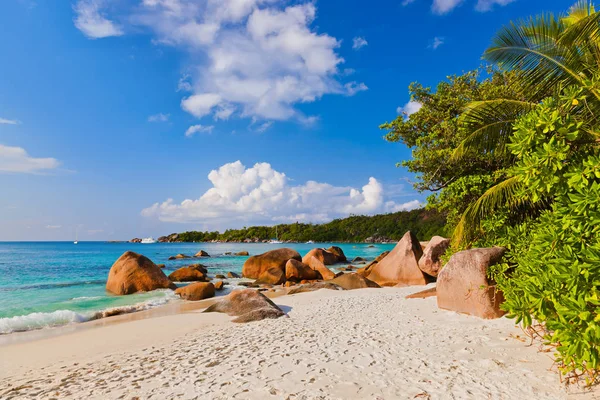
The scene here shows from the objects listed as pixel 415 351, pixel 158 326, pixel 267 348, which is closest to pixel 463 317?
pixel 415 351

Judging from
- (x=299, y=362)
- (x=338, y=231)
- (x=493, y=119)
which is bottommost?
(x=299, y=362)

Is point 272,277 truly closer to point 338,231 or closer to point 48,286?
point 48,286

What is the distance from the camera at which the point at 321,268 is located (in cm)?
2242

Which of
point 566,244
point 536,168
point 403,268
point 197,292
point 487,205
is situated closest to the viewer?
point 566,244

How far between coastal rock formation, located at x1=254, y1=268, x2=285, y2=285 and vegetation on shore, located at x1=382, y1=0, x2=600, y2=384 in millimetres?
10655

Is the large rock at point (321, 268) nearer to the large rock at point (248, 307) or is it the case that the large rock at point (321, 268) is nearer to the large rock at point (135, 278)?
the large rock at point (135, 278)

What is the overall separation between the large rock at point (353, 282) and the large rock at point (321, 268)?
17.4ft

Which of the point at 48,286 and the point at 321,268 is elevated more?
the point at 321,268

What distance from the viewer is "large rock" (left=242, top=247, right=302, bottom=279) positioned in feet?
72.7

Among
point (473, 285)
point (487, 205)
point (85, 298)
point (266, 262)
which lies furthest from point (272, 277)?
point (473, 285)

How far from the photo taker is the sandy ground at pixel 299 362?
417 cm

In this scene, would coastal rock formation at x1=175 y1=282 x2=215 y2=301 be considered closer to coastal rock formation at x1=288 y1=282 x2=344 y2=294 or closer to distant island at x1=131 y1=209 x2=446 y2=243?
coastal rock formation at x1=288 y1=282 x2=344 y2=294

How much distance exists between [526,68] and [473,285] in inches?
194

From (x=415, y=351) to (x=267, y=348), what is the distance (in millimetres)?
2369
